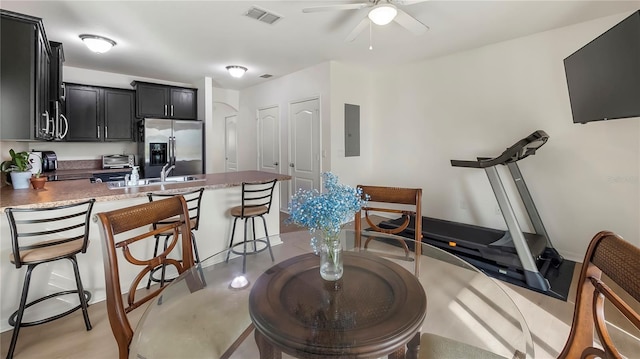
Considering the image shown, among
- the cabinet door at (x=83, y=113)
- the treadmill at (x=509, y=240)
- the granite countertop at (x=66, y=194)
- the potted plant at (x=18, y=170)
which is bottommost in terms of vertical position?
the treadmill at (x=509, y=240)

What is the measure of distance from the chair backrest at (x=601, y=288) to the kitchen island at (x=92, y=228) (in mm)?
2659

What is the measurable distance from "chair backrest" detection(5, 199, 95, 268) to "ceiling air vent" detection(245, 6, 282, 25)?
215 centimetres

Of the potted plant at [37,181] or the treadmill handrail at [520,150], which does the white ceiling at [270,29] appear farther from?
the potted plant at [37,181]

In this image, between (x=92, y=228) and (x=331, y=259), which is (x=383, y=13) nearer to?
(x=331, y=259)

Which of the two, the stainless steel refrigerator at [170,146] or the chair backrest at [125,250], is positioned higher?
the stainless steel refrigerator at [170,146]

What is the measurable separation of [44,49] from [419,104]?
14.5 feet

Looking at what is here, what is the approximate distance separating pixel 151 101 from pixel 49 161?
5.60ft

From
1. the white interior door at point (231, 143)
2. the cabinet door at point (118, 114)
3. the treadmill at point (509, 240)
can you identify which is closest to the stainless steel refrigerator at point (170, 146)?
the cabinet door at point (118, 114)

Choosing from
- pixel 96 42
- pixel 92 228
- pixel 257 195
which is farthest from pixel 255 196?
pixel 96 42

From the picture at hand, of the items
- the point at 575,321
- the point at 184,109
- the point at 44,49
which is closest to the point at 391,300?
the point at 575,321

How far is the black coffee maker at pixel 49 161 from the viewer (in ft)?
14.0

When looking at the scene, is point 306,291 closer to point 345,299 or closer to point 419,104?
point 345,299

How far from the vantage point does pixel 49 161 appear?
169 inches

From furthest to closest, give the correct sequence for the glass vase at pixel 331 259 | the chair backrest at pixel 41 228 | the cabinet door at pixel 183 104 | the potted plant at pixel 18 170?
the cabinet door at pixel 183 104 < the potted plant at pixel 18 170 < the chair backrest at pixel 41 228 < the glass vase at pixel 331 259
